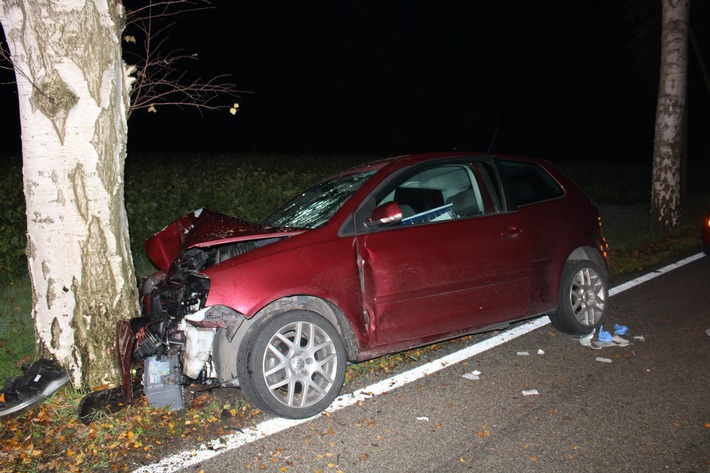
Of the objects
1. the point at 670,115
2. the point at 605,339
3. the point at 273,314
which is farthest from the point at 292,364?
the point at 670,115

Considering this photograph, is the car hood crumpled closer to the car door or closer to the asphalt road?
the car door

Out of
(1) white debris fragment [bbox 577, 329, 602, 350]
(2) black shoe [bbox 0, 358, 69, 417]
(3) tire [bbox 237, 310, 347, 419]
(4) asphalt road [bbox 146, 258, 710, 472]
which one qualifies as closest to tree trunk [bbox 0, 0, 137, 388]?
(2) black shoe [bbox 0, 358, 69, 417]

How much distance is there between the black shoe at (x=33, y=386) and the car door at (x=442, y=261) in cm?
233

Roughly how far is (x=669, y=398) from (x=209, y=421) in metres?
3.24

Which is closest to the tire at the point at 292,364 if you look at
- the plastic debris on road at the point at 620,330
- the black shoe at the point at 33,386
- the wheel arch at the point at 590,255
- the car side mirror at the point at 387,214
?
the car side mirror at the point at 387,214

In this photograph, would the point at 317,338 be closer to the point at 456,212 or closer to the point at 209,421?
the point at 209,421

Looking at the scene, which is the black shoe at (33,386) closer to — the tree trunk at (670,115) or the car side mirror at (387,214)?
the car side mirror at (387,214)

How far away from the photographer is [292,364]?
4.04m

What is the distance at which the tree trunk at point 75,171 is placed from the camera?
13.4 feet

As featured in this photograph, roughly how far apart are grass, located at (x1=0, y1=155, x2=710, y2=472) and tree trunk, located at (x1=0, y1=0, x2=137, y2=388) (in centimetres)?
53

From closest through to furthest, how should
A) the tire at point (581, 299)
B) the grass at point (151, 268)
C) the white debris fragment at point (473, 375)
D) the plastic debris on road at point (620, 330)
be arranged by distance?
the grass at point (151, 268), the white debris fragment at point (473, 375), the tire at point (581, 299), the plastic debris on road at point (620, 330)

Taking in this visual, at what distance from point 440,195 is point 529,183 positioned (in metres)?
0.98

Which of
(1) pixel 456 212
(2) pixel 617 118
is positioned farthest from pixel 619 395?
(2) pixel 617 118

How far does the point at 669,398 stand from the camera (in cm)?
421
